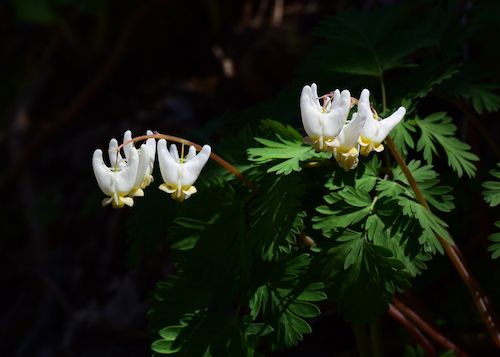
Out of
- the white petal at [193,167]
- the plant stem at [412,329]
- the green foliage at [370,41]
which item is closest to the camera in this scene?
the white petal at [193,167]

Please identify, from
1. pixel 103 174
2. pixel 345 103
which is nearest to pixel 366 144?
pixel 345 103

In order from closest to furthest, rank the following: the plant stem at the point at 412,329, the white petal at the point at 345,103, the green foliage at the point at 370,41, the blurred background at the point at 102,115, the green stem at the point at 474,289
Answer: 1. the white petal at the point at 345,103
2. the green stem at the point at 474,289
3. the plant stem at the point at 412,329
4. the green foliage at the point at 370,41
5. the blurred background at the point at 102,115

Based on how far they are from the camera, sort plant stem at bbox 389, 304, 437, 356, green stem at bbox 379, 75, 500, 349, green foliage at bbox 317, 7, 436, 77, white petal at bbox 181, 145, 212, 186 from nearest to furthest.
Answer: white petal at bbox 181, 145, 212, 186 < green stem at bbox 379, 75, 500, 349 < plant stem at bbox 389, 304, 437, 356 < green foliage at bbox 317, 7, 436, 77

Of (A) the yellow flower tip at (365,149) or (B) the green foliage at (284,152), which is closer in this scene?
(A) the yellow flower tip at (365,149)

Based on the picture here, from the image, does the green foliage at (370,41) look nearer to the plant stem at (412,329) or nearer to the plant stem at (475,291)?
the plant stem at (475,291)

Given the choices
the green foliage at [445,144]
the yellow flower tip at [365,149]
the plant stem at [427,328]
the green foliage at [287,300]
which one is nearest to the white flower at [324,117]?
the yellow flower tip at [365,149]

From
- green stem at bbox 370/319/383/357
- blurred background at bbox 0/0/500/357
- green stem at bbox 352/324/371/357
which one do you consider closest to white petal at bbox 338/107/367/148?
green stem at bbox 352/324/371/357

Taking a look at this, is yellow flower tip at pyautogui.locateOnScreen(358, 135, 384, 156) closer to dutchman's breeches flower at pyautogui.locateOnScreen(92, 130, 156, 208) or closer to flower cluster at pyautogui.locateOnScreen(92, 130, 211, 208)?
flower cluster at pyautogui.locateOnScreen(92, 130, 211, 208)

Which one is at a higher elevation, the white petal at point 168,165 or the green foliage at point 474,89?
the green foliage at point 474,89

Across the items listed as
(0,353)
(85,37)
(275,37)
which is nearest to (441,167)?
(275,37)

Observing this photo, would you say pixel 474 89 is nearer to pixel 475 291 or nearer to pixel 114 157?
pixel 475 291
